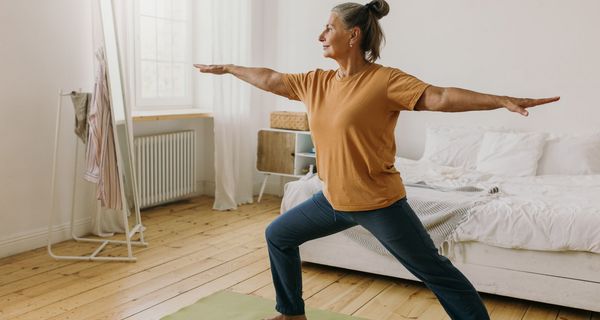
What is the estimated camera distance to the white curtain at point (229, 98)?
512 cm

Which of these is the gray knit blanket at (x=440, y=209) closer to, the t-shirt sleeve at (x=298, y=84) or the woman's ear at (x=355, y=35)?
the t-shirt sleeve at (x=298, y=84)

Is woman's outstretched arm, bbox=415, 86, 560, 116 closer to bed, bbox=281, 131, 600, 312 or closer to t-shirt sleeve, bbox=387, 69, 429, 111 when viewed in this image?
t-shirt sleeve, bbox=387, 69, 429, 111

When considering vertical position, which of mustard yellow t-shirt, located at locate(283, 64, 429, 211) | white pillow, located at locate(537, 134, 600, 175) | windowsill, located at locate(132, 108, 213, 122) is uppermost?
mustard yellow t-shirt, located at locate(283, 64, 429, 211)

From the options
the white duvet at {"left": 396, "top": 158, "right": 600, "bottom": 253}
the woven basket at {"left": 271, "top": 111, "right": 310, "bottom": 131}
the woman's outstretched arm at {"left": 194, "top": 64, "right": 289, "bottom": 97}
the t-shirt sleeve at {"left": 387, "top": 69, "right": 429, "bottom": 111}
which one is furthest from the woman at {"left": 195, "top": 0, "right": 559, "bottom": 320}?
the woven basket at {"left": 271, "top": 111, "right": 310, "bottom": 131}

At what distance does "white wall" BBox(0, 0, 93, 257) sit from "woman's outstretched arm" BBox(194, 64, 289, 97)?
1.76 m

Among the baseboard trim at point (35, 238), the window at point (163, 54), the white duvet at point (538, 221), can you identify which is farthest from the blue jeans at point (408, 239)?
the window at point (163, 54)

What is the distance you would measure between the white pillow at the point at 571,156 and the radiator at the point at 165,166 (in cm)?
280

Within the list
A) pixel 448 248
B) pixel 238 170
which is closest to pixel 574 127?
pixel 448 248

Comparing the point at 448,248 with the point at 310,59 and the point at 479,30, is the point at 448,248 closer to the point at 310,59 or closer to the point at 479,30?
the point at 479,30

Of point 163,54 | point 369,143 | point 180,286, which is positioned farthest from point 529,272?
point 163,54

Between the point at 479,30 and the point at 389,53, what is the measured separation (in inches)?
29.1

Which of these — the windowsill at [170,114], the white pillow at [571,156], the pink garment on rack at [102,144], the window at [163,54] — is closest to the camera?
the pink garment on rack at [102,144]

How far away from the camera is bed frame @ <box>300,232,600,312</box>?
9.22ft

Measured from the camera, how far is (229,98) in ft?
17.0
